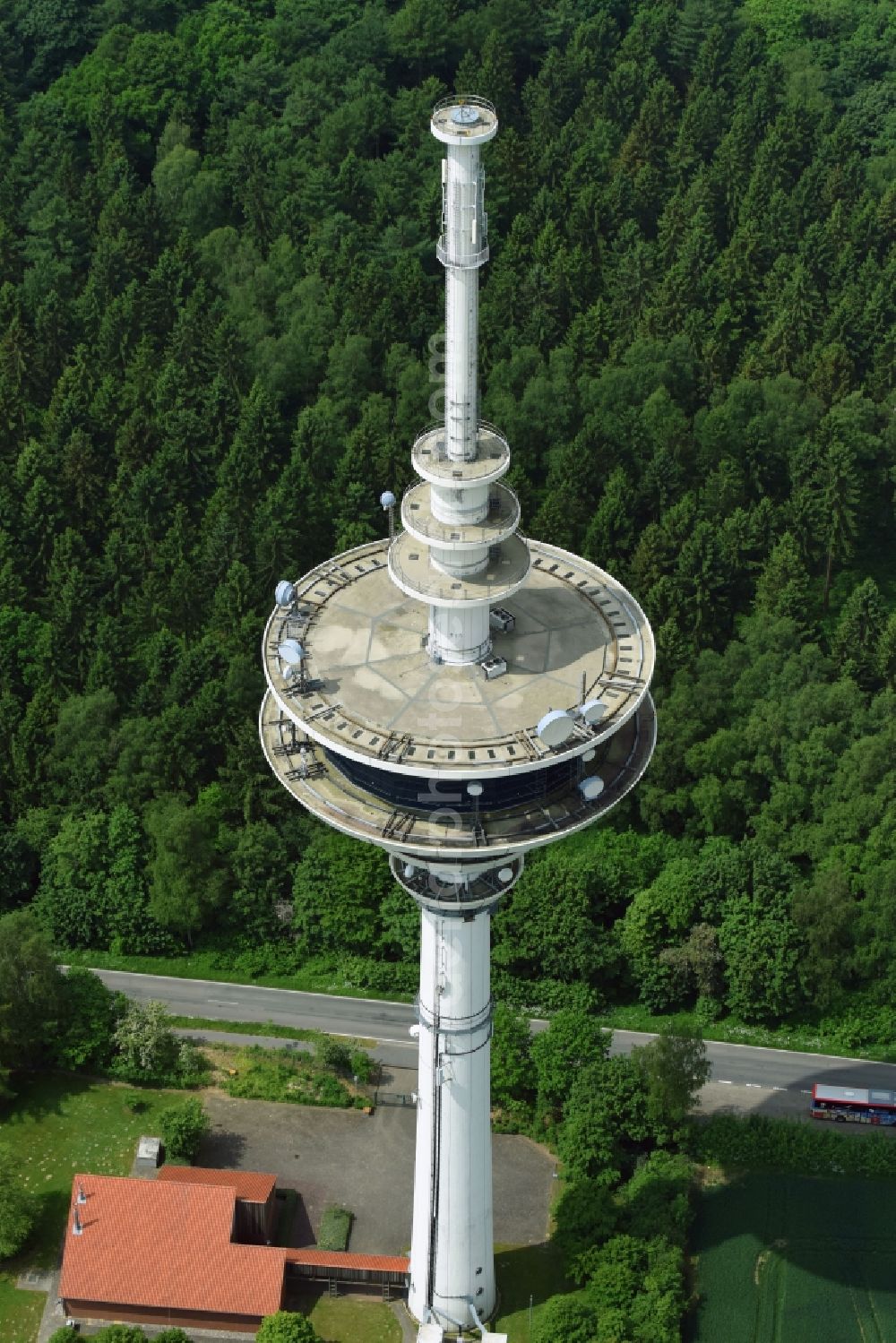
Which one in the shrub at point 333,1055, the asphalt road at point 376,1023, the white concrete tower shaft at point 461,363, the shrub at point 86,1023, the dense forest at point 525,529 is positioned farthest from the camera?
the dense forest at point 525,529

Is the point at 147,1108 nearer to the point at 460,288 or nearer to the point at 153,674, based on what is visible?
the point at 153,674

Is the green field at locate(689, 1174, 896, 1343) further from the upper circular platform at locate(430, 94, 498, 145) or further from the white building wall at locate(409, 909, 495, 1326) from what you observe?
the upper circular platform at locate(430, 94, 498, 145)

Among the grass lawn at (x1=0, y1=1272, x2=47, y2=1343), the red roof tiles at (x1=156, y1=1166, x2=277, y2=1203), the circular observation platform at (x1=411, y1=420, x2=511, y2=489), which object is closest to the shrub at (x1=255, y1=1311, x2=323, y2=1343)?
the red roof tiles at (x1=156, y1=1166, x2=277, y2=1203)

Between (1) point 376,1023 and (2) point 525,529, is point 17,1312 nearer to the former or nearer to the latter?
(1) point 376,1023

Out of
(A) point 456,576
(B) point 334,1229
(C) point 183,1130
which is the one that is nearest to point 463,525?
(A) point 456,576

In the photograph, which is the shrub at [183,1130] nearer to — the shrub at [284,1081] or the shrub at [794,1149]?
the shrub at [284,1081]

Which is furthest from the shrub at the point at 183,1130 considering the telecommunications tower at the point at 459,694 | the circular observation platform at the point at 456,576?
the circular observation platform at the point at 456,576
